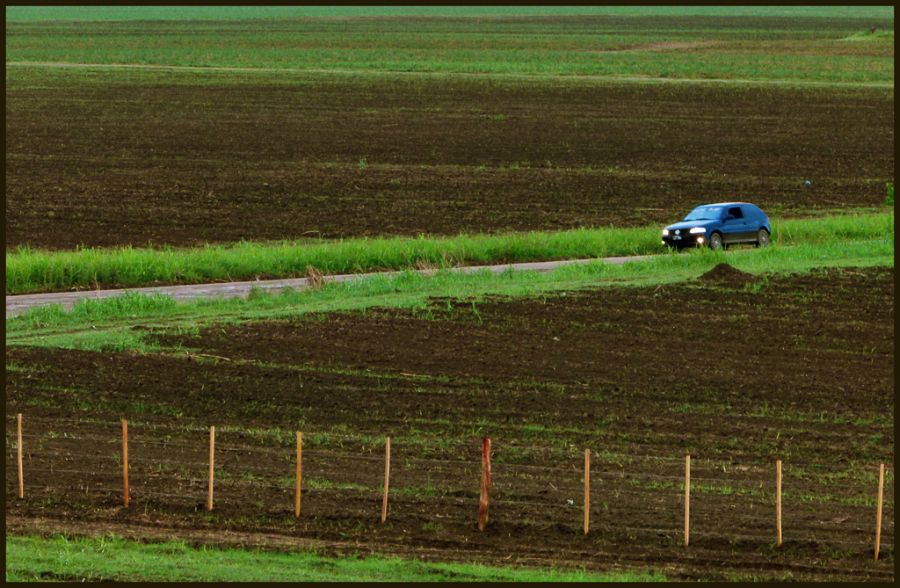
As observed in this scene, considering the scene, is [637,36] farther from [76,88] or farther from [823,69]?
[76,88]

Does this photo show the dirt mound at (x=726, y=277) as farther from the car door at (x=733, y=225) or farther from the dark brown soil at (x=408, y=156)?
the dark brown soil at (x=408, y=156)

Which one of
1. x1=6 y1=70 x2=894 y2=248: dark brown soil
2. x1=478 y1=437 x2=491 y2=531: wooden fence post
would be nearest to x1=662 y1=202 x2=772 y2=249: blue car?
x1=6 y1=70 x2=894 y2=248: dark brown soil

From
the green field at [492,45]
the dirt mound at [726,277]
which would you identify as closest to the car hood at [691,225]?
the dirt mound at [726,277]

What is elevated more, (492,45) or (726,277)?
(492,45)

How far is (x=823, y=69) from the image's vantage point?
323ft

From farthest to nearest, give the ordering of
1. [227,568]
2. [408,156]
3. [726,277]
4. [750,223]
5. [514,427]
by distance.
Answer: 1. [408,156]
2. [750,223]
3. [726,277]
4. [514,427]
5. [227,568]

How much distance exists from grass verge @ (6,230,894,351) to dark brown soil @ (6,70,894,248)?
7.89 m

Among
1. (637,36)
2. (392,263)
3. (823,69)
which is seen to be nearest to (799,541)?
(392,263)

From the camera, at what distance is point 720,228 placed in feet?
140

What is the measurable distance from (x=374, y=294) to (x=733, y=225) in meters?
12.2

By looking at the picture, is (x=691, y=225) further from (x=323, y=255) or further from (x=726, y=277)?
(x=323, y=255)

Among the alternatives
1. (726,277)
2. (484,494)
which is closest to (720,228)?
(726,277)

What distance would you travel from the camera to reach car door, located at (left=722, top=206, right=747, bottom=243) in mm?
42656

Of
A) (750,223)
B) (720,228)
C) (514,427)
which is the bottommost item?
(514,427)
